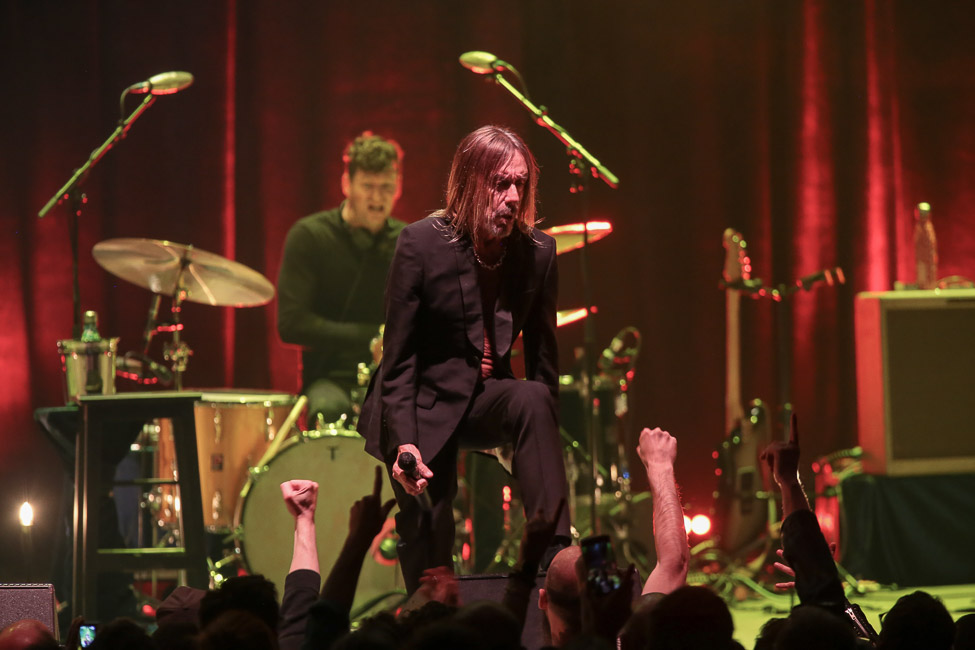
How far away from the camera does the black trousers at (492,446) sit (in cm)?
298

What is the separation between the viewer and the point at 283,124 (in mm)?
6969

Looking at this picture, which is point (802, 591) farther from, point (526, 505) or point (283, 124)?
point (283, 124)

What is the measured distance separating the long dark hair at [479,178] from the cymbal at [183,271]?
9.54 ft

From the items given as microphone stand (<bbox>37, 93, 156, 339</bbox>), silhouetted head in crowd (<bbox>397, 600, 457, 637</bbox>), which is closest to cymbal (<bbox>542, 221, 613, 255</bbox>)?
microphone stand (<bbox>37, 93, 156, 339</bbox>)

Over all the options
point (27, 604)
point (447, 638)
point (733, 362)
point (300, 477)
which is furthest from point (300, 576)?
point (733, 362)

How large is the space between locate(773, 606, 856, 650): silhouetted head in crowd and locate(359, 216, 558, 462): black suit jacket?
1.22m

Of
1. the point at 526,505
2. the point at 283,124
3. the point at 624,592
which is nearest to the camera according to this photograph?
the point at 624,592

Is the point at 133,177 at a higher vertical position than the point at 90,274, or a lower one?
higher

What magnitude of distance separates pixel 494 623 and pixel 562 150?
5360 millimetres

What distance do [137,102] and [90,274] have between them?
103 cm

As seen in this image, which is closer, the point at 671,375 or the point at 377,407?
→ the point at 377,407

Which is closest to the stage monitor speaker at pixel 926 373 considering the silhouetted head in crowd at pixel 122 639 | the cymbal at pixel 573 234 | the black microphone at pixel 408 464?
the cymbal at pixel 573 234

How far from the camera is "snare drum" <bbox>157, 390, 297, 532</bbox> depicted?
5.76m

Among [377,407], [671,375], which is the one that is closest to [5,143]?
[671,375]
